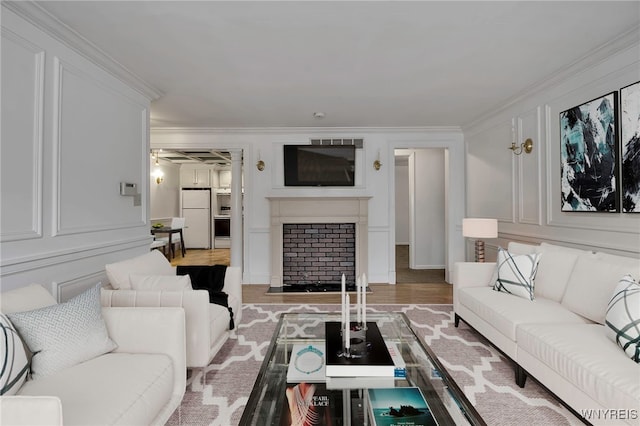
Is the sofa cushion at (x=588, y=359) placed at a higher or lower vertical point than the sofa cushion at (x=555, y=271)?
lower

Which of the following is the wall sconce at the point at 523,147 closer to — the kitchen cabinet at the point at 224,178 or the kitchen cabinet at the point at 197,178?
the kitchen cabinet at the point at 224,178

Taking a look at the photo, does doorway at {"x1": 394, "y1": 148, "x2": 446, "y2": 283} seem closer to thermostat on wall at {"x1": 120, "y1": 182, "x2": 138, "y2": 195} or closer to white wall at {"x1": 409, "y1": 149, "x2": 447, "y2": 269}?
white wall at {"x1": 409, "y1": 149, "x2": 447, "y2": 269}

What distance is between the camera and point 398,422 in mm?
1259

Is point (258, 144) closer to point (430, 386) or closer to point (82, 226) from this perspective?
point (82, 226)

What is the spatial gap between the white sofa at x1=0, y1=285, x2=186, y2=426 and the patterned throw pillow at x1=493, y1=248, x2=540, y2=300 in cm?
250

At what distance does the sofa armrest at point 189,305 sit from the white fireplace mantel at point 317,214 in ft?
9.16

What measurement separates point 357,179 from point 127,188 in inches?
124

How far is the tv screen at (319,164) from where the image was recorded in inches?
192

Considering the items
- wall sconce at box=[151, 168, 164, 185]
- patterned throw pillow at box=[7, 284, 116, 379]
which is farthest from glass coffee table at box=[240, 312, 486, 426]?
wall sconce at box=[151, 168, 164, 185]

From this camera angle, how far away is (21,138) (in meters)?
1.93

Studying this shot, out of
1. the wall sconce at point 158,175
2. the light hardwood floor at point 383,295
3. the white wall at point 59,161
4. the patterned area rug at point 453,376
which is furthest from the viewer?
the wall sconce at point 158,175

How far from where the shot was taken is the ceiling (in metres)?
1.96

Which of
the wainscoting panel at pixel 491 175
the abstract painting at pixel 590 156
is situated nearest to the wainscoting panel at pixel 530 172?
the wainscoting panel at pixel 491 175

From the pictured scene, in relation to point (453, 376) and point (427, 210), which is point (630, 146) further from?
point (427, 210)
